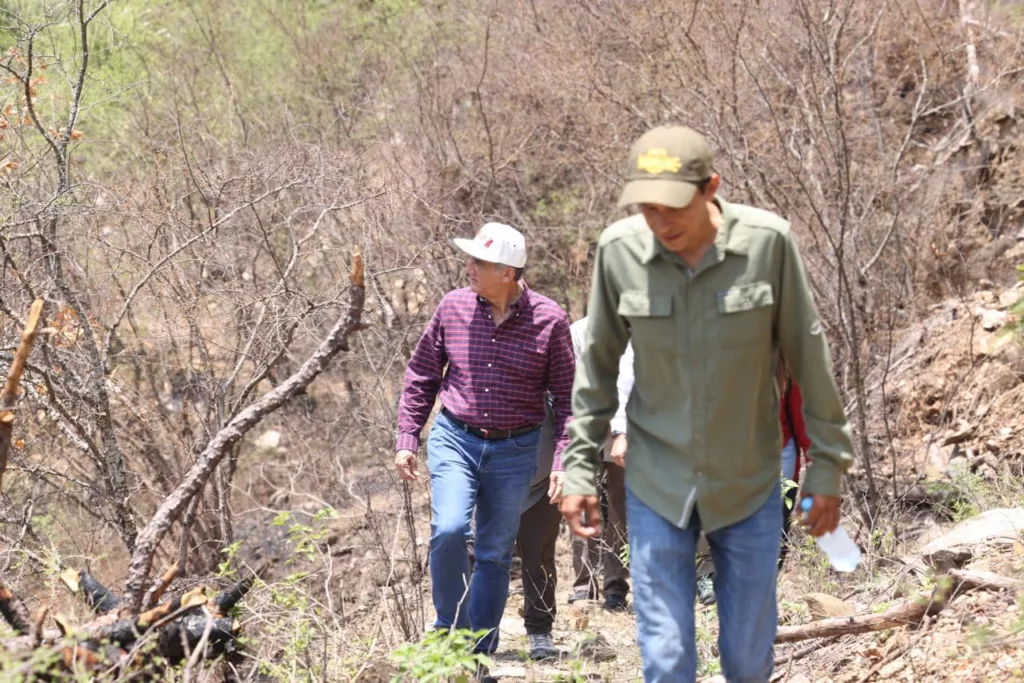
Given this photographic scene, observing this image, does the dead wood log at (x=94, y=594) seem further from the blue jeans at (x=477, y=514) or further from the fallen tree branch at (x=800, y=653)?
the fallen tree branch at (x=800, y=653)

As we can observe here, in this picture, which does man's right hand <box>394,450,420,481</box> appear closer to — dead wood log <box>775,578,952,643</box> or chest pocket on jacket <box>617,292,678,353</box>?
dead wood log <box>775,578,952,643</box>

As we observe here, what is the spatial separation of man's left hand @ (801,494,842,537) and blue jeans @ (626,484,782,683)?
12 cm

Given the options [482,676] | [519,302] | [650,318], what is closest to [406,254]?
[519,302]

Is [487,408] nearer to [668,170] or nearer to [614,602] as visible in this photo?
[668,170]

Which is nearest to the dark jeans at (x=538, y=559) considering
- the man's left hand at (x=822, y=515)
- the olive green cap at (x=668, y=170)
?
the man's left hand at (x=822, y=515)

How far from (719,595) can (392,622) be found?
2438mm

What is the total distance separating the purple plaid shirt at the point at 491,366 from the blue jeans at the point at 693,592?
5.70 feet

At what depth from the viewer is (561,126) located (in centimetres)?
1083

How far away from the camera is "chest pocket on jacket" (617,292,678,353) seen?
3096mm

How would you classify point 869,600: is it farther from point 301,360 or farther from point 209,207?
point 301,360

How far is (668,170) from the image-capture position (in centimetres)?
297

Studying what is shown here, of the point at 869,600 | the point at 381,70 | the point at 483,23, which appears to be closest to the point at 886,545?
the point at 869,600

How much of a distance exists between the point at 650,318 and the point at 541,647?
9.44 ft

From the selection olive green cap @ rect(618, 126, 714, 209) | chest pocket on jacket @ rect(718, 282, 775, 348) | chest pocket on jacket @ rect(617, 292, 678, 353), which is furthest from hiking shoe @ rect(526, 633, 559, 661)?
olive green cap @ rect(618, 126, 714, 209)
